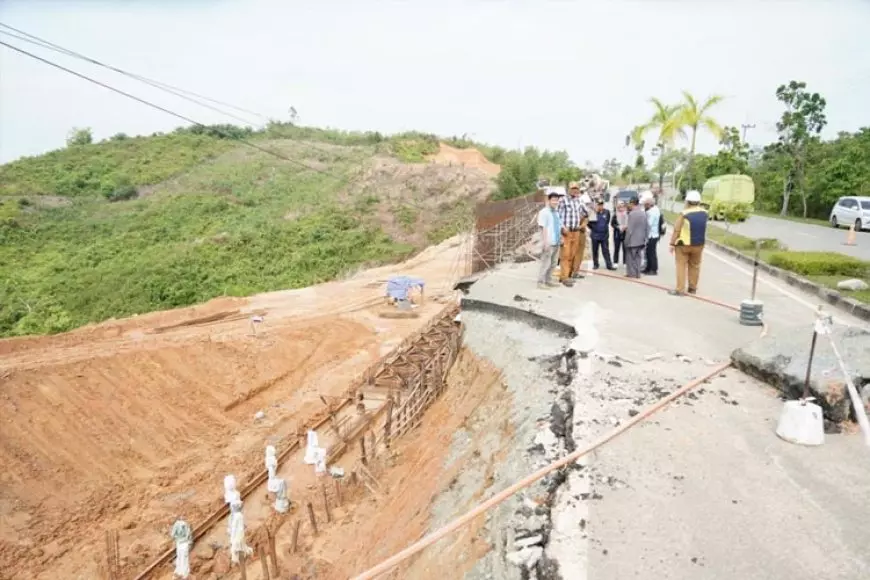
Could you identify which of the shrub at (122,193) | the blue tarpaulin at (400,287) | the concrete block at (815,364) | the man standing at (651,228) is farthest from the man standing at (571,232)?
the shrub at (122,193)

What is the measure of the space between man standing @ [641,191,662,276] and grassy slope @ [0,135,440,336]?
700 inches

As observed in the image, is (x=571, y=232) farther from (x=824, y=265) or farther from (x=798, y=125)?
(x=798, y=125)

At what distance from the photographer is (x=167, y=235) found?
33.2 m

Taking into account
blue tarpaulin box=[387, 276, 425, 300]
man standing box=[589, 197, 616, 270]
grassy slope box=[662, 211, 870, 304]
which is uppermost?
man standing box=[589, 197, 616, 270]

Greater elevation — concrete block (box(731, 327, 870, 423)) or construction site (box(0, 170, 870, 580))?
concrete block (box(731, 327, 870, 423))

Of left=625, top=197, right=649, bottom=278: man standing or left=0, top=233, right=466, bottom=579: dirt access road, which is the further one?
left=625, top=197, right=649, bottom=278: man standing

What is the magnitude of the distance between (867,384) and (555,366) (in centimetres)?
284

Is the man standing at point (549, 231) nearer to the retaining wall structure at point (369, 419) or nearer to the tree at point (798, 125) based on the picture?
the retaining wall structure at point (369, 419)

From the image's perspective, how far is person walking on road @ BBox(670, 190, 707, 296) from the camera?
27.5ft

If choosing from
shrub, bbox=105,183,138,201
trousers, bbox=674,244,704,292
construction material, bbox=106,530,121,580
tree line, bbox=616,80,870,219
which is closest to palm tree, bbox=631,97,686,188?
tree line, bbox=616,80,870,219

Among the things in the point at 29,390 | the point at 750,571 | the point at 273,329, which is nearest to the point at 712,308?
the point at 750,571

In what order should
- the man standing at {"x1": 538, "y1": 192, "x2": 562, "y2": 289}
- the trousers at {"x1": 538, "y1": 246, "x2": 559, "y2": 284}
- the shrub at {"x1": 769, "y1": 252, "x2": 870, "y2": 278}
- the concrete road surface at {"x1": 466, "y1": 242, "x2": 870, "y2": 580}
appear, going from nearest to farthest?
1. the concrete road surface at {"x1": 466, "y1": 242, "x2": 870, "y2": 580}
2. the man standing at {"x1": 538, "y1": 192, "x2": 562, "y2": 289}
3. the trousers at {"x1": 538, "y1": 246, "x2": 559, "y2": 284}
4. the shrub at {"x1": 769, "y1": 252, "x2": 870, "y2": 278}

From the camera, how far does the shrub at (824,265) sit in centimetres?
1089

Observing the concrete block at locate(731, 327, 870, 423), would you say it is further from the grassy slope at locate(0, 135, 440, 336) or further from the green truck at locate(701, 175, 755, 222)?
the grassy slope at locate(0, 135, 440, 336)
